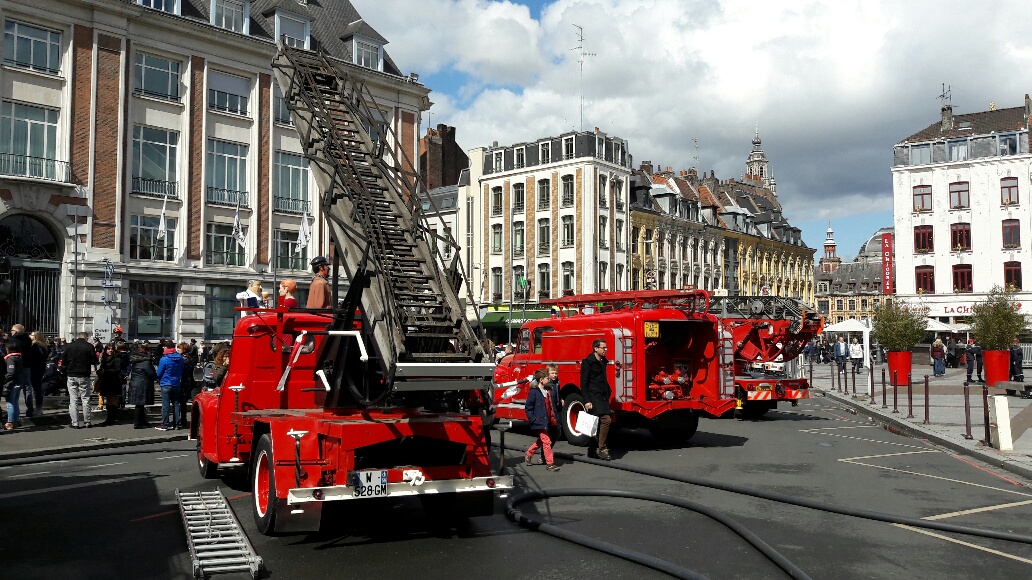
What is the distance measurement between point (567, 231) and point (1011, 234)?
29.5m

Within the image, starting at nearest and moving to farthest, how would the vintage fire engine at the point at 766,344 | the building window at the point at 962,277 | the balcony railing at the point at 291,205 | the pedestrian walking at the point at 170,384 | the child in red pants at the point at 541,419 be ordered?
the child in red pants at the point at 541,419 < the pedestrian walking at the point at 170,384 < the vintage fire engine at the point at 766,344 < the balcony railing at the point at 291,205 < the building window at the point at 962,277

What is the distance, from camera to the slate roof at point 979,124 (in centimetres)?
5841

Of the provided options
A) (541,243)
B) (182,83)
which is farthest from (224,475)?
(541,243)

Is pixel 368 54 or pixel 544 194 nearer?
pixel 368 54

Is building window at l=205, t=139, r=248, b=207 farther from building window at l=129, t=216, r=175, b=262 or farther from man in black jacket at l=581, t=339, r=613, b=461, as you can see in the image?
man in black jacket at l=581, t=339, r=613, b=461

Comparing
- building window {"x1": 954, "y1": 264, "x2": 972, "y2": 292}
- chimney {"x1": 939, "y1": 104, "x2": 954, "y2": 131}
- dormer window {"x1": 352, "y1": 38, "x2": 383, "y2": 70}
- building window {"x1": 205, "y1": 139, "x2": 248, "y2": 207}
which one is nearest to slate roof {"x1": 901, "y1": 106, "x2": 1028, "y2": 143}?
chimney {"x1": 939, "y1": 104, "x2": 954, "y2": 131}

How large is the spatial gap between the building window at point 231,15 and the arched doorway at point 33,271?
36.6ft

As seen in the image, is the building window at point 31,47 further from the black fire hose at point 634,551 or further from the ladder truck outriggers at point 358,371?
the black fire hose at point 634,551

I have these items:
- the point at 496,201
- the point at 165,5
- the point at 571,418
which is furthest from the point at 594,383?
the point at 496,201

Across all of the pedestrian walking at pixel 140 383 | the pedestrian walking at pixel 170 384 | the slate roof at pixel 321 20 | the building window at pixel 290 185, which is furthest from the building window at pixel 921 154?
the pedestrian walking at pixel 140 383

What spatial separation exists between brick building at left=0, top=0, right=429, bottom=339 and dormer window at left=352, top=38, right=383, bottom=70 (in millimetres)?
412

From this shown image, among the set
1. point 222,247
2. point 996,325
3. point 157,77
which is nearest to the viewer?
point 157,77

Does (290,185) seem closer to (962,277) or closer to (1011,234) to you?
(962,277)

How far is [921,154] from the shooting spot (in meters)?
58.4
